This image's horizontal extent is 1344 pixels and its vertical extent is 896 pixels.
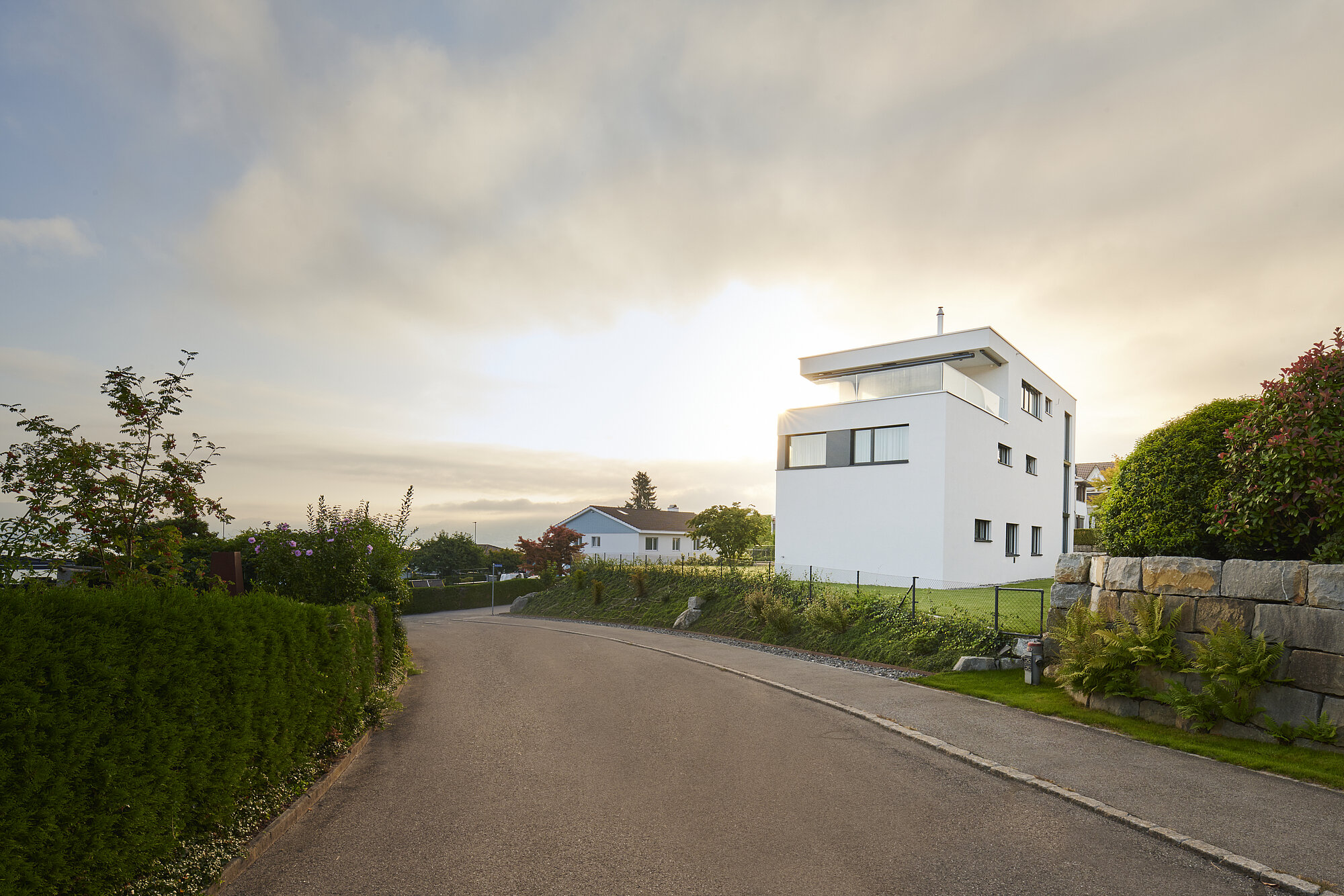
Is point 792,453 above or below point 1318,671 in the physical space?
above

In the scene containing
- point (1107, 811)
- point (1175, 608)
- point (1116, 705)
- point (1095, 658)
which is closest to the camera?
point (1107, 811)

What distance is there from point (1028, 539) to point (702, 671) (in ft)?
85.1

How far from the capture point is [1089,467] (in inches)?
3514

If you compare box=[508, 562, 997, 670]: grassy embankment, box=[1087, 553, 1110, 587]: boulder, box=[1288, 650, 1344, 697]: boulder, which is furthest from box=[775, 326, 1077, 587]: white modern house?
box=[1288, 650, 1344, 697]: boulder

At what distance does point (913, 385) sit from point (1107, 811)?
2345 centimetres

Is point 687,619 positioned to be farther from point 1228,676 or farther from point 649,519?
point 649,519

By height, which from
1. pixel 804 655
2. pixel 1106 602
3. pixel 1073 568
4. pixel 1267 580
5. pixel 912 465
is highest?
pixel 912 465

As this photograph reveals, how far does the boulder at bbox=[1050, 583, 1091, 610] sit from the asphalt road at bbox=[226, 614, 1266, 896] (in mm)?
4640

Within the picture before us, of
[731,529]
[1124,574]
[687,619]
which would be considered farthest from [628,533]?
[1124,574]

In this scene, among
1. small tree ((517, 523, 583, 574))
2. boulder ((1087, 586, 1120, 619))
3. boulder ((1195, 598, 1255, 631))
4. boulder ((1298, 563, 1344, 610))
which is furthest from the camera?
small tree ((517, 523, 583, 574))

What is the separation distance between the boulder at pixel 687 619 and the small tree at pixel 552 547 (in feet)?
101

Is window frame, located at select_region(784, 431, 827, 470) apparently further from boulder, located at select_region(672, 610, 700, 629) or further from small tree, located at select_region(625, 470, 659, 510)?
small tree, located at select_region(625, 470, 659, 510)

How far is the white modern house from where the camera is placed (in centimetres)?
2669

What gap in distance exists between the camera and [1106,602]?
36.1 feet
